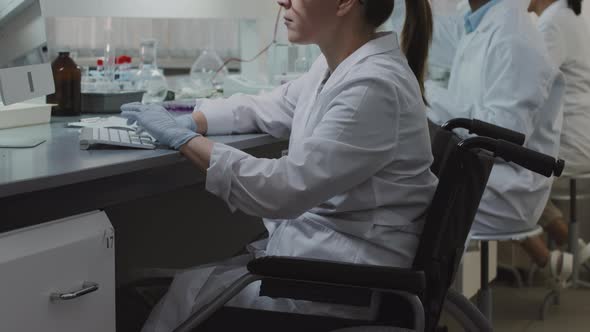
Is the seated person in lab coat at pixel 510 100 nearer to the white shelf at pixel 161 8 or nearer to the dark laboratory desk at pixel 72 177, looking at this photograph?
the white shelf at pixel 161 8

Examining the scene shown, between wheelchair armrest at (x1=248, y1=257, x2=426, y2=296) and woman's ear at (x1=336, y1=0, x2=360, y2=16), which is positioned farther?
woman's ear at (x1=336, y1=0, x2=360, y2=16)

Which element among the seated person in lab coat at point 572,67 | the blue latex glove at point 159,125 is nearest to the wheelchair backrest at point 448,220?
the blue latex glove at point 159,125

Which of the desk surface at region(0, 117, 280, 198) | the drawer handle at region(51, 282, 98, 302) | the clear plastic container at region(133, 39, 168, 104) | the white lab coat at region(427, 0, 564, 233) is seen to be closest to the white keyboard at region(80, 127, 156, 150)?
the desk surface at region(0, 117, 280, 198)

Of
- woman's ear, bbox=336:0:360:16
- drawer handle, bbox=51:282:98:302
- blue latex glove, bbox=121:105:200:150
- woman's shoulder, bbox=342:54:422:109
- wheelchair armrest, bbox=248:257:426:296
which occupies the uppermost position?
woman's ear, bbox=336:0:360:16

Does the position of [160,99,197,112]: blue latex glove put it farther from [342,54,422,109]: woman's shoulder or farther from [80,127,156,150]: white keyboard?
[342,54,422,109]: woman's shoulder

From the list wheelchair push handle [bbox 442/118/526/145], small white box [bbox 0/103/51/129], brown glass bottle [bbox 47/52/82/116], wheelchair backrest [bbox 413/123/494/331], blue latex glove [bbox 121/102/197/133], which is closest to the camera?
wheelchair backrest [bbox 413/123/494/331]

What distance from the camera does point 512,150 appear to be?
1.28 m

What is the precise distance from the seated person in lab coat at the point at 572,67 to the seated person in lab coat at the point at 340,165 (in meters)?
1.76

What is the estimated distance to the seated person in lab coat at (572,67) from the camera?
3230 millimetres

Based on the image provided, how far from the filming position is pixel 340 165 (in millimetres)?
1378

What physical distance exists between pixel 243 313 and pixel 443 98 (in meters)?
1.40

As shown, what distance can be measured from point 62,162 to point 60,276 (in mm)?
215

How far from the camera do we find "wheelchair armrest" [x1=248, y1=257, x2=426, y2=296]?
1285 millimetres

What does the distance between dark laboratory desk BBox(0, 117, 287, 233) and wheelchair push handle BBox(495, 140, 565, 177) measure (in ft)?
1.95
